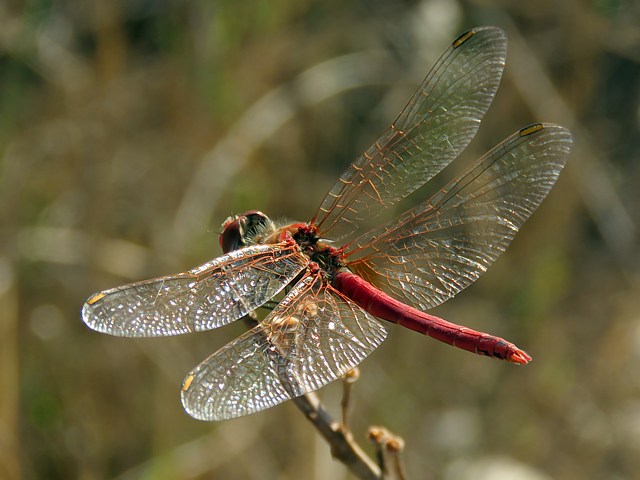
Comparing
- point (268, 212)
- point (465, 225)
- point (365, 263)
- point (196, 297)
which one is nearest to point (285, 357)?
point (196, 297)

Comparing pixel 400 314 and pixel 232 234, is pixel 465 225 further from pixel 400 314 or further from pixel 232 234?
pixel 232 234

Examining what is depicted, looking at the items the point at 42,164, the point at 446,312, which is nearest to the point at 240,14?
the point at 42,164

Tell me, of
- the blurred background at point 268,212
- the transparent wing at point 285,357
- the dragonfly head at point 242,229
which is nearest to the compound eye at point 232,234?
the dragonfly head at point 242,229

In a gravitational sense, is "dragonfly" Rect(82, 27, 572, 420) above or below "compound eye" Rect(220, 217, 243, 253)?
below

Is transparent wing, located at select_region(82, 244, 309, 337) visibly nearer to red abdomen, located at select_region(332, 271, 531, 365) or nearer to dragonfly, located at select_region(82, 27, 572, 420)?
dragonfly, located at select_region(82, 27, 572, 420)

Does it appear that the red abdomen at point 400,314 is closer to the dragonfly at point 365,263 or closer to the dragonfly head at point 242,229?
the dragonfly at point 365,263

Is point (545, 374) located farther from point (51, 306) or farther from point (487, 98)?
point (51, 306)

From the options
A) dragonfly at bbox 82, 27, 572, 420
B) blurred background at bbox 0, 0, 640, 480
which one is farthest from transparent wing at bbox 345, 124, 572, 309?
blurred background at bbox 0, 0, 640, 480
